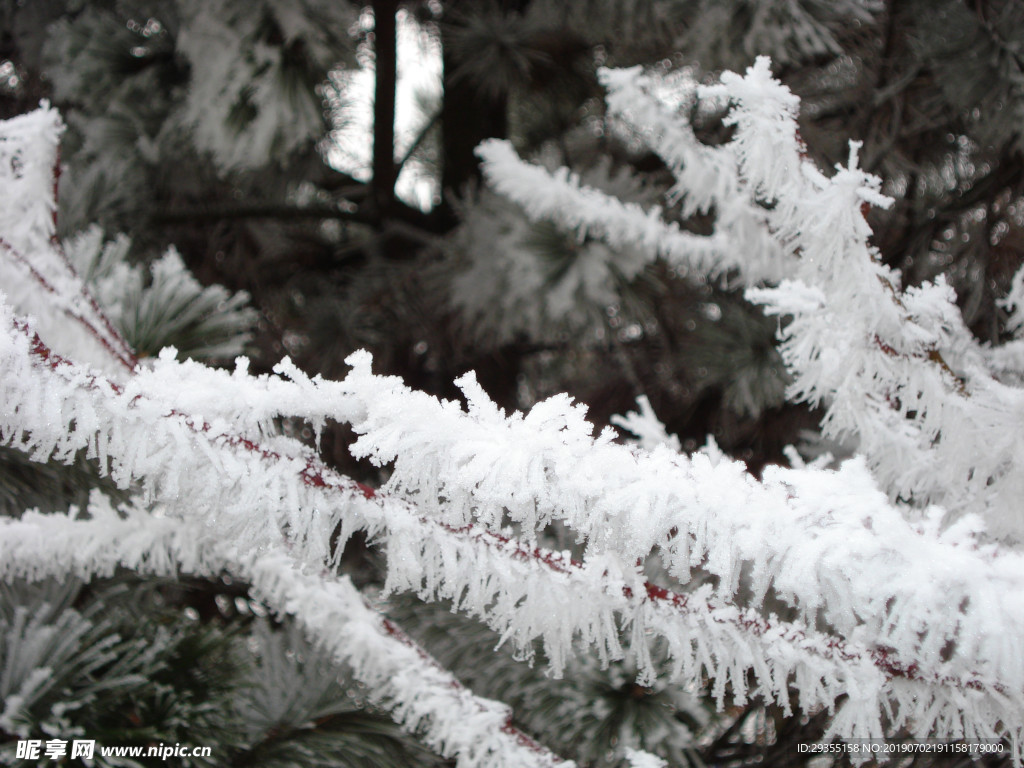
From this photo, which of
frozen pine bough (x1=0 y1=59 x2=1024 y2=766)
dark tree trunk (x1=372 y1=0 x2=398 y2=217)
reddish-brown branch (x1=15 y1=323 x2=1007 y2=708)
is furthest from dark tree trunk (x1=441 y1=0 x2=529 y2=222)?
reddish-brown branch (x1=15 y1=323 x2=1007 y2=708)

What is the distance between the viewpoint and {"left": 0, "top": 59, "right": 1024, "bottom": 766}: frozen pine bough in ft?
0.64

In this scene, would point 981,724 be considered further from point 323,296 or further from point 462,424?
point 323,296

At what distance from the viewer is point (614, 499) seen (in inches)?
7.7

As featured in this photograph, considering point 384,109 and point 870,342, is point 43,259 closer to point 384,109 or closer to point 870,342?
point 870,342

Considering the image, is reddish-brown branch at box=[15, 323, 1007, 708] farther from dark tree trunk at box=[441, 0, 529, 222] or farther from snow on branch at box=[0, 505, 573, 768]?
dark tree trunk at box=[441, 0, 529, 222]

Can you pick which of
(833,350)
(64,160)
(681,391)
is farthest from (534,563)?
(64,160)

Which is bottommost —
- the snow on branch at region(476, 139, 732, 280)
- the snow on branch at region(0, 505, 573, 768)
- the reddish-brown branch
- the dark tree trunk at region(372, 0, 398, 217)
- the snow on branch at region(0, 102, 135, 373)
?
the snow on branch at region(0, 505, 573, 768)

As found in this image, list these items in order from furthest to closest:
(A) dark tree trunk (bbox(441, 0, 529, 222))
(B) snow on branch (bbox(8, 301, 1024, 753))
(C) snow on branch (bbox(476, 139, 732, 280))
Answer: (A) dark tree trunk (bbox(441, 0, 529, 222)), (C) snow on branch (bbox(476, 139, 732, 280)), (B) snow on branch (bbox(8, 301, 1024, 753))

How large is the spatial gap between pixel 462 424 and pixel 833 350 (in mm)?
194

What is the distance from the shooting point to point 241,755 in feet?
1.19

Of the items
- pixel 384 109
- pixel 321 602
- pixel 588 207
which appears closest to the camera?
pixel 321 602

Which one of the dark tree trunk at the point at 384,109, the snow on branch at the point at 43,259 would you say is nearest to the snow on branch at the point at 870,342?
the snow on branch at the point at 43,259

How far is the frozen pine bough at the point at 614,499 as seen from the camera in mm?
195

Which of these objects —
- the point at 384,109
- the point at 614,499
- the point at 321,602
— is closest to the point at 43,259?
the point at 321,602
